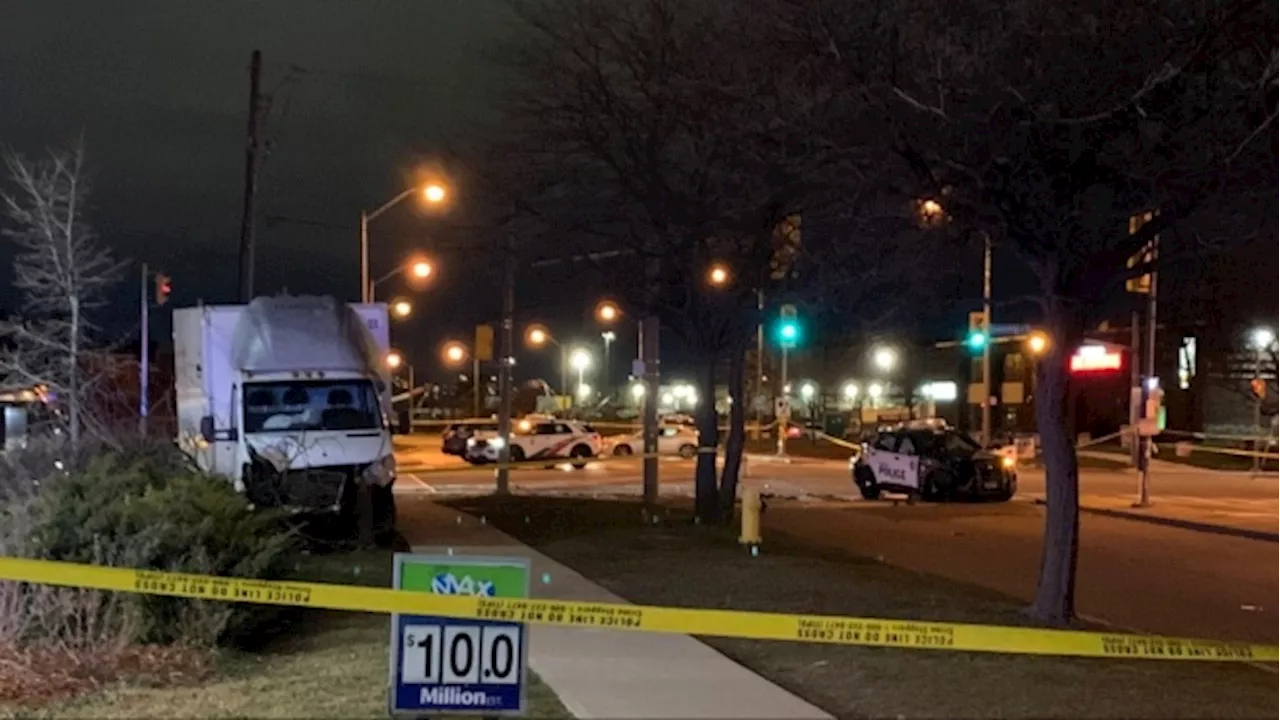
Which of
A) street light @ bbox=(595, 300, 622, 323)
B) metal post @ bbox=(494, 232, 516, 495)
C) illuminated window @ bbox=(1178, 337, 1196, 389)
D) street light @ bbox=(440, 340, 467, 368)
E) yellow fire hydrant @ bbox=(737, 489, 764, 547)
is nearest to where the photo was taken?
yellow fire hydrant @ bbox=(737, 489, 764, 547)

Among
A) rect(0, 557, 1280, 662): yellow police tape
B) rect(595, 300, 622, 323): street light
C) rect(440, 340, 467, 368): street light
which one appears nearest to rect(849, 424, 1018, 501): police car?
rect(595, 300, 622, 323): street light

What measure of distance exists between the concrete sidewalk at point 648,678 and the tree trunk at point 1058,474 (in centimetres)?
306

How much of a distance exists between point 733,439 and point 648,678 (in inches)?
445

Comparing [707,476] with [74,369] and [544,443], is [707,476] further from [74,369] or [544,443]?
[544,443]

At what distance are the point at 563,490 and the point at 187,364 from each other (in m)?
13.4

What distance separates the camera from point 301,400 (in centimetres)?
1916

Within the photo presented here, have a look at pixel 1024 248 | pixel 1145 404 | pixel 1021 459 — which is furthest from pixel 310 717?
pixel 1021 459

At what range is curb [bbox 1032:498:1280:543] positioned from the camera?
23.8 m

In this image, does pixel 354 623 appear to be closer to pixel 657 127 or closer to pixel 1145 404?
pixel 657 127

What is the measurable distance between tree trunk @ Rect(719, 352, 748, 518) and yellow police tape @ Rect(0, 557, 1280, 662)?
11.9 meters

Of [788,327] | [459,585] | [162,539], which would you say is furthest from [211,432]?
[459,585]

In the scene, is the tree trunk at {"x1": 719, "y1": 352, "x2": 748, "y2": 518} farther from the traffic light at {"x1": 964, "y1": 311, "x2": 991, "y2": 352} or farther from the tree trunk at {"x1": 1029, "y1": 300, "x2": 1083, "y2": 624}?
the traffic light at {"x1": 964, "y1": 311, "x2": 991, "y2": 352}

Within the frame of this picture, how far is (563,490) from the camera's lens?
33625mm

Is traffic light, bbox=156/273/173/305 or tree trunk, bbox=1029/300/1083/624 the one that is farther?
traffic light, bbox=156/273/173/305
